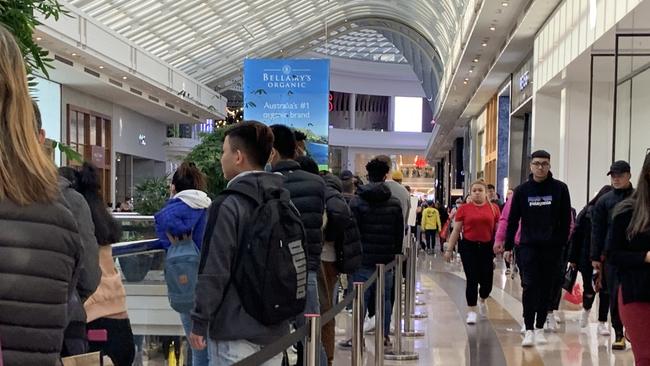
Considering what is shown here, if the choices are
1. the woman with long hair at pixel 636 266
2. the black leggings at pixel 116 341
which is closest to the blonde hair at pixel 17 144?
the black leggings at pixel 116 341

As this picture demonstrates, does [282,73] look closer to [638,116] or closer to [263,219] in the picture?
[638,116]

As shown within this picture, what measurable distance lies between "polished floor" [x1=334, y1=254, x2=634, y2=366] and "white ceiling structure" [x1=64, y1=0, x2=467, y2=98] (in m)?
16.8

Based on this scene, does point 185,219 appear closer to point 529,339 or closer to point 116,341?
point 116,341

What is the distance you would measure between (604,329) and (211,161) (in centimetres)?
624

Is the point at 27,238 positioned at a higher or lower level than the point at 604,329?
higher

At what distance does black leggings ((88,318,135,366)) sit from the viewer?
397 cm

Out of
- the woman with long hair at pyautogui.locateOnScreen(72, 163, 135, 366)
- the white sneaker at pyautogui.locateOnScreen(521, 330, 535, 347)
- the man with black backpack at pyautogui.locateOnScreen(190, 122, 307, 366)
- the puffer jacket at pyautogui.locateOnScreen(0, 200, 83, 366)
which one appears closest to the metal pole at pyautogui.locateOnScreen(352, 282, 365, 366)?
the woman with long hair at pyautogui.locateOnScreen(72, 163, 135, 366)

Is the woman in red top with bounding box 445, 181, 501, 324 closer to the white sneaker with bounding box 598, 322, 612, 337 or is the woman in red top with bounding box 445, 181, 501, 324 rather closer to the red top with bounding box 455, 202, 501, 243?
the red top with bounding box 455, 202, 501, 243

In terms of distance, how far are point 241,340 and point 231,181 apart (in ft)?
2.01

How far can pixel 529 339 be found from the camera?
7.36 metres

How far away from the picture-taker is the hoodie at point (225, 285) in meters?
2.90

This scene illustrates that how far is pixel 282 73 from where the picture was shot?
19.7m

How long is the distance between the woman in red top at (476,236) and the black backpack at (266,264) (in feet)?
20.3

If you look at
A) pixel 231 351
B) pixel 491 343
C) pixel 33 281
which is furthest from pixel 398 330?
pixel 33 281
